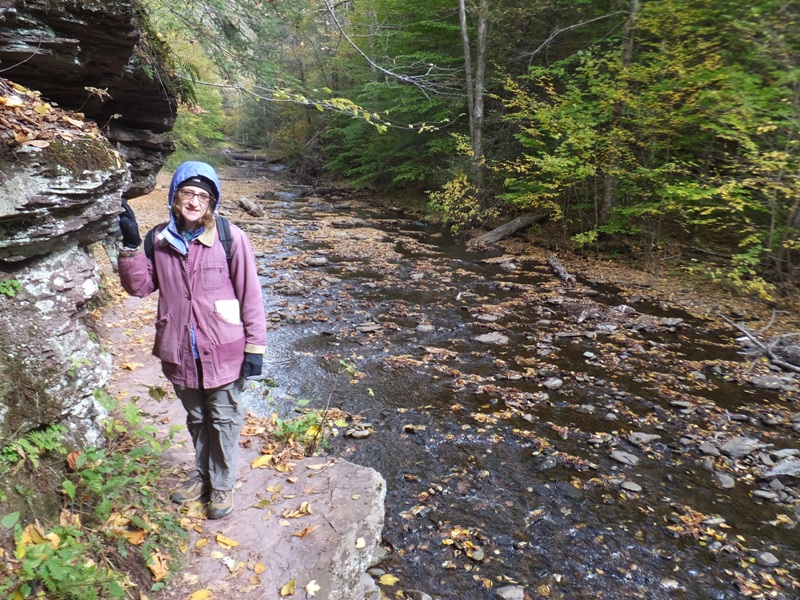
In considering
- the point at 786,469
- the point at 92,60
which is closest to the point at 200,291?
the point at 92,60

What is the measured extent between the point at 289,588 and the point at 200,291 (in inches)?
75.9

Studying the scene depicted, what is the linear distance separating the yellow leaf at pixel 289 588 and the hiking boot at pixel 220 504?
79cm

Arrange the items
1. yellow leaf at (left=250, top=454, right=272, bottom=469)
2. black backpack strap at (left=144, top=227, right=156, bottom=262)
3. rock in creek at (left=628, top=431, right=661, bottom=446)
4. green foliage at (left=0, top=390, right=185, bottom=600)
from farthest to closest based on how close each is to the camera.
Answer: rock in creek at (left=628, top=431, right=661, bottom=446) < yellow leaf at (left=250, top=454, right=272, bottom=469) < black backpack strap at (left=144, top=227, right=156, bottom=262) < green foliage at (left=0, top=390, right=185, bottom=600)

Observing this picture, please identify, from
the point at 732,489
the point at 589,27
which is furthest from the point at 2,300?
the point at 589,27

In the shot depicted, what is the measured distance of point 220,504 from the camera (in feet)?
10.9

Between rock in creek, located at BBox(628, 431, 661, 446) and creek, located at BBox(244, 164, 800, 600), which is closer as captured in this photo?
creek, located at BBox(244, 164, 800, 600)

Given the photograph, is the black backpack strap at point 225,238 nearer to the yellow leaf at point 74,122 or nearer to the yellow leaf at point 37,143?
the yellow leaf at point 37,143

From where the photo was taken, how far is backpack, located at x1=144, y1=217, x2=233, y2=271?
9.50 ft

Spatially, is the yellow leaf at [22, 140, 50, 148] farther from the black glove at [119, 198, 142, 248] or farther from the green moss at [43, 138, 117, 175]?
the black glove at [119, 198, 142, 248]

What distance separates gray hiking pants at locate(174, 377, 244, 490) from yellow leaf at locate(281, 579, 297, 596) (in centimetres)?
84

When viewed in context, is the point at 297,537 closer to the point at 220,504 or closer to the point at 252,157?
the point at 220,504

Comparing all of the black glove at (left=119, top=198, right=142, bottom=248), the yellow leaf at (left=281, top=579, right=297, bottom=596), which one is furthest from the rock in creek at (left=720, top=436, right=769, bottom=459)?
the black glove at (left=119, top=198, right=142, bottom=248)

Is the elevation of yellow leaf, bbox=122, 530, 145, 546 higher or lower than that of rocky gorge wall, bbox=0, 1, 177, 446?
lower

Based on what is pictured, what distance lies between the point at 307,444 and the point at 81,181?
293cm
